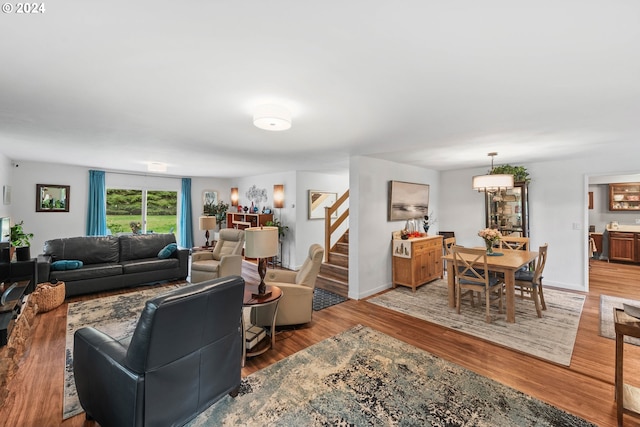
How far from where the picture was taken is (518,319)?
3.64 m

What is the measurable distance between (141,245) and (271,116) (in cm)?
465

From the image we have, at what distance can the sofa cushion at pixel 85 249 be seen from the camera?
183 inches

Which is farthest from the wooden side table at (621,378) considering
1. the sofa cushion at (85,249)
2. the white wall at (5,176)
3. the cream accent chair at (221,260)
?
the white wall at (5,176)

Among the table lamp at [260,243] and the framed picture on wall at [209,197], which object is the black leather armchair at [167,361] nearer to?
the table lamp at [260,243]

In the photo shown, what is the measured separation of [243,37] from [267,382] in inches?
99.9

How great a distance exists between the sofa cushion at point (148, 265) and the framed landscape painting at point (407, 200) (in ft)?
14.1

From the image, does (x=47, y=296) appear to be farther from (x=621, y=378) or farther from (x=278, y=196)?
(x=621, y=378)

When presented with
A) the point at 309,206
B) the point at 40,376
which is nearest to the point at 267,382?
the point at 40,376

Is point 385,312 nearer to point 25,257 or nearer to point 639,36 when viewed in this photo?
point 639,36

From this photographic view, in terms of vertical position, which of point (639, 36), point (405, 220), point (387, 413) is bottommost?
point (387, 413)

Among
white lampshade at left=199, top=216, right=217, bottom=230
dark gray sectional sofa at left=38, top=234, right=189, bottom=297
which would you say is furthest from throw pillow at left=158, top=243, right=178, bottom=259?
white lampshade at left=199, top=216, right=217, bottom=230

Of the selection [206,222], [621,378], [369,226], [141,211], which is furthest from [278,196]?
[621,378]

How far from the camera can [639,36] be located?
1.40 metres

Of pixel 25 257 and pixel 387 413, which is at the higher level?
pixel 25 257
